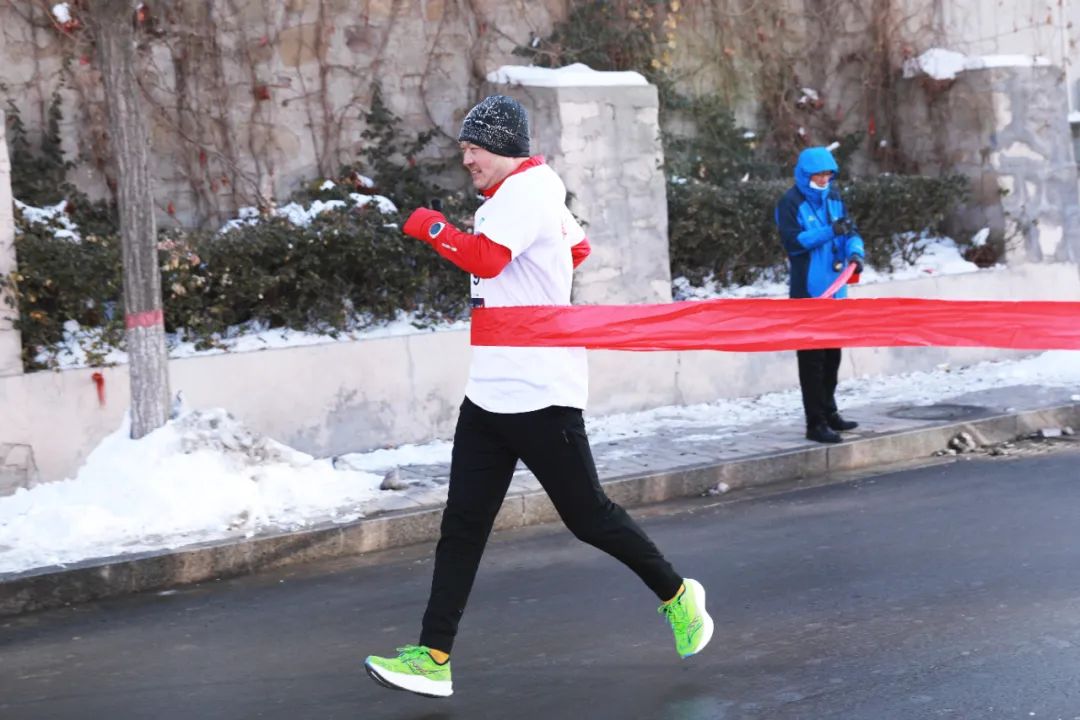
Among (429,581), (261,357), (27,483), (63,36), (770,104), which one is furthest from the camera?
(770,104)

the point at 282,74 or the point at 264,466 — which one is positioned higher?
the point at 282,74

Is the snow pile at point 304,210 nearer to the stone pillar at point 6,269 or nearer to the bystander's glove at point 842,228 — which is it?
the stone pillar at point 6,269

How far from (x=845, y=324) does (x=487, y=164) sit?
70.0 inches

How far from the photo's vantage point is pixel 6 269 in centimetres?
855

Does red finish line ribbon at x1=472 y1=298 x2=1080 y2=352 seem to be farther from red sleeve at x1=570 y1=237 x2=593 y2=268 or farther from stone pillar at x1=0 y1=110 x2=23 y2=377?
stone pillar at x1=0 y1=110 x2=23 y2=377

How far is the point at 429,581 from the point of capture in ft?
21.5

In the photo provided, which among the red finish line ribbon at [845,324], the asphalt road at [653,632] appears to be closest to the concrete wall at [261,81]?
the asphalt road at [653,632]

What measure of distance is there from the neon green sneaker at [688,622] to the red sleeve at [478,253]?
1.30m

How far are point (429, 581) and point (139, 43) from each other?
18.0 ft

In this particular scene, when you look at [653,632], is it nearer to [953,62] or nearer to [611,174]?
[611,174]

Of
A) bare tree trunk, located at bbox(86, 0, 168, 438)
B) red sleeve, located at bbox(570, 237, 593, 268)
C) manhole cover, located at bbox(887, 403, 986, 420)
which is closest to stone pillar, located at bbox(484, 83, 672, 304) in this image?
manhole cover, located at bbox(887, 403, 986, 420)

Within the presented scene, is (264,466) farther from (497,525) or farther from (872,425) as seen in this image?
(872,425)

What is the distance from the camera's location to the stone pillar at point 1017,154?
13125mm

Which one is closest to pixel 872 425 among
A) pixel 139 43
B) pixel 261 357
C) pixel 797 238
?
pixel 797 238
